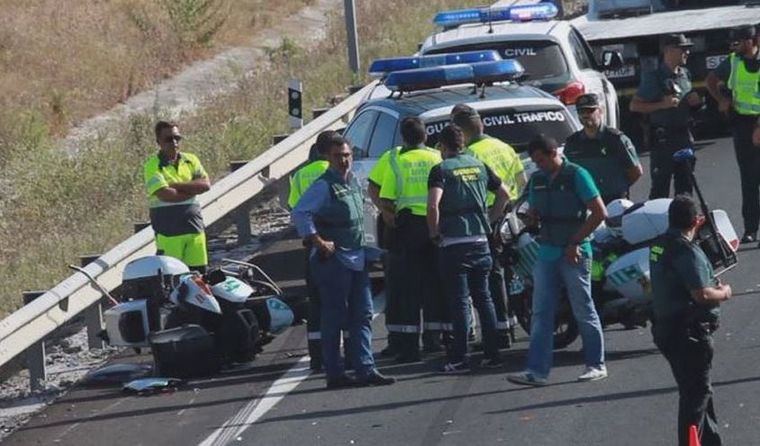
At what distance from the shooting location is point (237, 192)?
16953 millimetres

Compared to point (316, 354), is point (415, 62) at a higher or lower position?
higher

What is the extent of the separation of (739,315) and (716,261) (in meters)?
1.44

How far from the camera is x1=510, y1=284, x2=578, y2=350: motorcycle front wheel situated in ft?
40.6

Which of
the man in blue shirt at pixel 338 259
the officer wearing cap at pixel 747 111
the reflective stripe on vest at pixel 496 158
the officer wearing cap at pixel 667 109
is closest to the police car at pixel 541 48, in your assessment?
the officer wearing cap at pixel 667 109

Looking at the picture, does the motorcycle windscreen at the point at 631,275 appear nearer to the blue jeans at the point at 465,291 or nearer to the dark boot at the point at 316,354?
the blue jeans at the point at 465,291

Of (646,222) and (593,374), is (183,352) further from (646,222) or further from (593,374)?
(646,222)

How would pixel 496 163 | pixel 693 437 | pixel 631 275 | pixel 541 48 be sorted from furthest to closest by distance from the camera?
1. pixel 541 48
2. pixel 496 163
3. pixel 631 275
4. pixel 693 437

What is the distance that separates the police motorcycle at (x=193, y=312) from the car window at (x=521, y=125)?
2446mm

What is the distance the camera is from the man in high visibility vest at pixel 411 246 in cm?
1276

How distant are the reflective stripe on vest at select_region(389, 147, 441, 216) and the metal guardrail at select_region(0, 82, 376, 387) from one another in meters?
2.34

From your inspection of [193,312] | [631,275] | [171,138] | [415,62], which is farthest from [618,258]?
[415,62]

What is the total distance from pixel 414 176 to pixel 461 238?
29.5 inches

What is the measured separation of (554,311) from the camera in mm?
11594

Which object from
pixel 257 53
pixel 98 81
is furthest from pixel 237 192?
pixel 257 53
